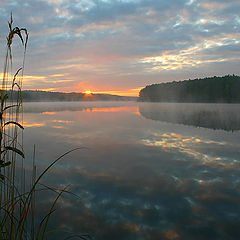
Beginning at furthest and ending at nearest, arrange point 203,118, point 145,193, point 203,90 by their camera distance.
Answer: point 203,90, point 203,118, point 145,193

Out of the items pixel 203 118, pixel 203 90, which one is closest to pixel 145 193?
pixel 203 118

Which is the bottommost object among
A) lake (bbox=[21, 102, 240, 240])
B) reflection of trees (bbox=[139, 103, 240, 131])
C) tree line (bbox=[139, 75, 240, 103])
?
lake (bbox=[21, 102, 240, 240])

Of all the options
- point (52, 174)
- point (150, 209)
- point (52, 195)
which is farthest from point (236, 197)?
point (52, 174)

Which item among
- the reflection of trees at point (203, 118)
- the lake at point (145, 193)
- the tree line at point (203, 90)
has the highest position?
the tree line at point (203, 90)

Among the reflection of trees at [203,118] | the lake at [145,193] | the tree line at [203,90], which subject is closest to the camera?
the lake at [145,193]

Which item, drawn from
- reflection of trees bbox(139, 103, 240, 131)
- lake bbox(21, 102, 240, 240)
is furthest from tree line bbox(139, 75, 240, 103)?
lake bbox(21, 102, 240, 240)

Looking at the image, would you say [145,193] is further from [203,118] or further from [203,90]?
[203,90]

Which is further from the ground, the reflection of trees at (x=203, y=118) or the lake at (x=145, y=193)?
the reflection of trees at (x=203, y=118)

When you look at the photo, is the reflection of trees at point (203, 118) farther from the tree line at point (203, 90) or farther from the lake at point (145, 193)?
the tree line at point (203, 90)

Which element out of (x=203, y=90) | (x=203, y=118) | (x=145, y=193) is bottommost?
(x=145, y=193)

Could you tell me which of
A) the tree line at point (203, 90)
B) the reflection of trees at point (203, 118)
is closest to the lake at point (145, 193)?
the reflection of trees at point (203, 118)

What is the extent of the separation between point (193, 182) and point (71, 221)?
13.1 feet

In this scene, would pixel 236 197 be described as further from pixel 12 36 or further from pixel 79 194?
pixel 12 36

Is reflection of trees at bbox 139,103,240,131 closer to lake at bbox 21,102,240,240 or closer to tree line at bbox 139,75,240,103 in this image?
lake at bbox 21,102,240,240
